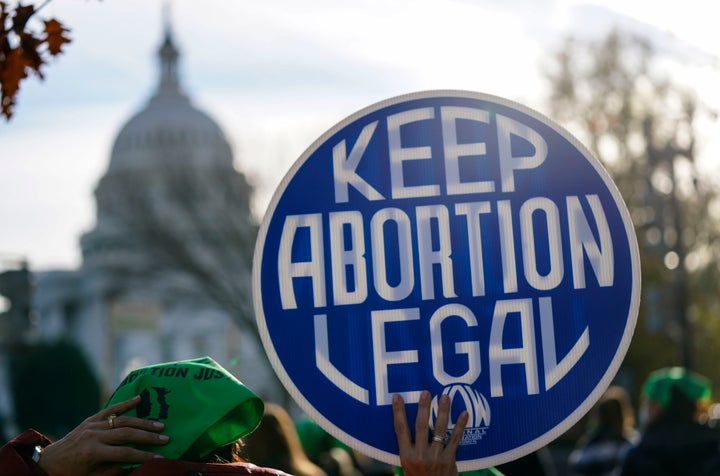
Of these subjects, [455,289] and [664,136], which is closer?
[455,289]

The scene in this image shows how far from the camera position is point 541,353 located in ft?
8.44

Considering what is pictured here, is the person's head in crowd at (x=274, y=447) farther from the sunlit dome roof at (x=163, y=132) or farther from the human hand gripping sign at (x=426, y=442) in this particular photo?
the sunlit dome roof at (x=163, y=132)

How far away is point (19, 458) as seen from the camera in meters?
2.53

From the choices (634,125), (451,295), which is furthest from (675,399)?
(634,125)

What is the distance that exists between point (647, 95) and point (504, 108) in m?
26.0

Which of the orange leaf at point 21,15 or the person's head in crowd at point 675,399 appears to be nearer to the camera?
the orange leaf at point 21,15

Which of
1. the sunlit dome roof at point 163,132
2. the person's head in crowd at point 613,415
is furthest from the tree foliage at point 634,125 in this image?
the sunlit dome roof at point 163,132

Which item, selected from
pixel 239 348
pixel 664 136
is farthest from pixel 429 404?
pixel 239 348

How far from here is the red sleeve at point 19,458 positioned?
99.0 inches

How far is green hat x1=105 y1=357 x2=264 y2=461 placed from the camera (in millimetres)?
2420

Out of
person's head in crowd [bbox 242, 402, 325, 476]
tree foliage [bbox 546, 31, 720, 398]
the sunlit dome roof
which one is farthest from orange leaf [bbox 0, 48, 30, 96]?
the sunlit dome roof

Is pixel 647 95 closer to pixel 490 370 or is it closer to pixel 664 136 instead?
pixel 664 136

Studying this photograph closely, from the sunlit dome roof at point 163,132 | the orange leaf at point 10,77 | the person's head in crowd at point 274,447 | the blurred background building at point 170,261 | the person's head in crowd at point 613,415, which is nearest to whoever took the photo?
the orange leaf at point 10,77

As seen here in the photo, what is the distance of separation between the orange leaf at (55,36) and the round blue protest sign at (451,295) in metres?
0.71
